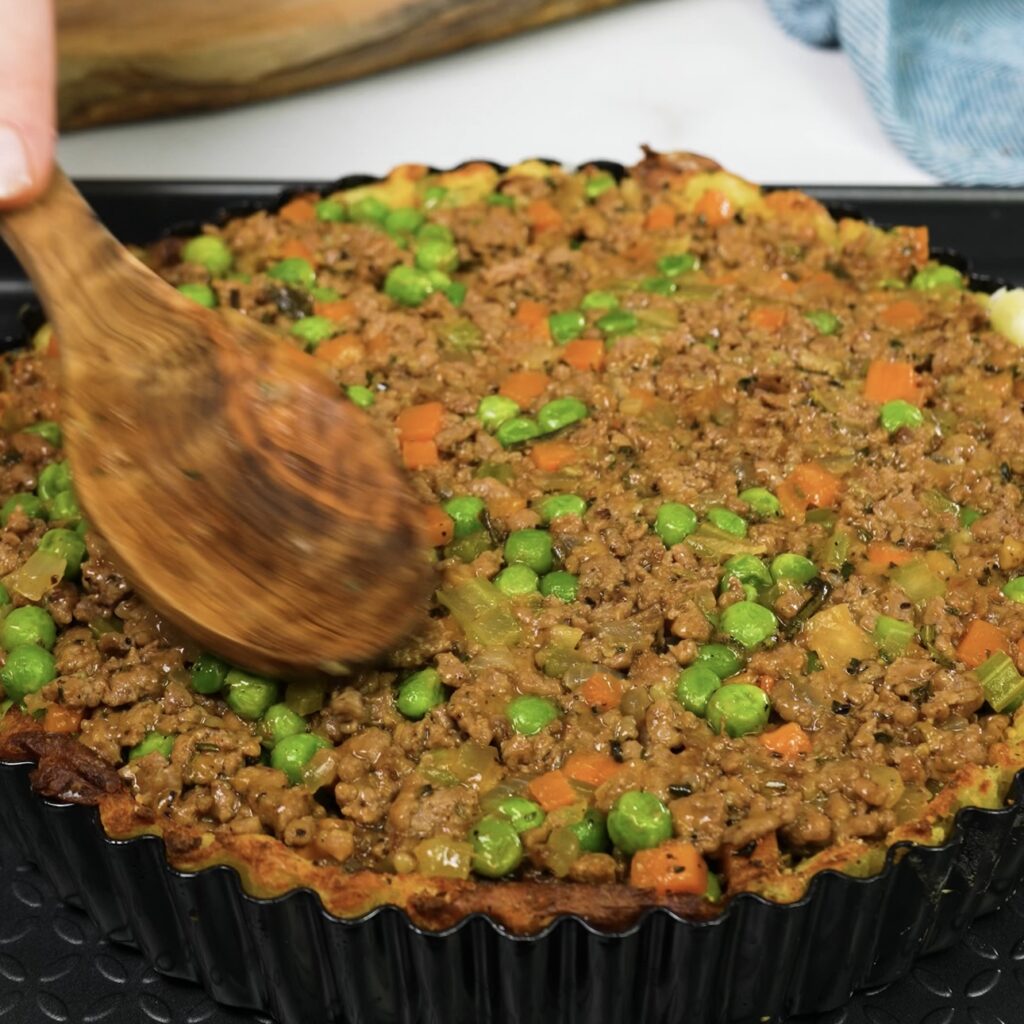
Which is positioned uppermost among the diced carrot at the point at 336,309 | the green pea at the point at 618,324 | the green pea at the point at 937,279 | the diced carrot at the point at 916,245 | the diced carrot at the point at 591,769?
the diced carrot at the point at 916,245

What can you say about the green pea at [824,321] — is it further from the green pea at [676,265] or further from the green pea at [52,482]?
the green pea at [52,482]

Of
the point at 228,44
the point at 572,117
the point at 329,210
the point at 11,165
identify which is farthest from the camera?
the point at 572,117

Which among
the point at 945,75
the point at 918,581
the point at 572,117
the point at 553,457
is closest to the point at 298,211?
the point at 553,457

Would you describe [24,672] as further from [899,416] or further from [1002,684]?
[899,416]

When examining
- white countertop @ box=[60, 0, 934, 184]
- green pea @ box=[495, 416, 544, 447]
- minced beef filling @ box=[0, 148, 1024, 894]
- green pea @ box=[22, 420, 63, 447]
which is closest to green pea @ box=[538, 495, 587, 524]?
minced beef filling @ box=[0, 148, 1024, 894]

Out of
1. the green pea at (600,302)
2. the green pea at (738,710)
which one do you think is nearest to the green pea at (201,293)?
the green pea at (600,302)

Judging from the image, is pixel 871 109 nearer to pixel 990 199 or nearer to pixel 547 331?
pixel 990 199
